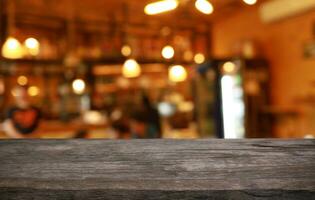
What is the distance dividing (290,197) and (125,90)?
341 inches

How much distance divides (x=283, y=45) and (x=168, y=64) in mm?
2276

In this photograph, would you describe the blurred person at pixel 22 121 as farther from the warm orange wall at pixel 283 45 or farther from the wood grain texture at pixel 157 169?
the warm orange wall at pixel 283 45

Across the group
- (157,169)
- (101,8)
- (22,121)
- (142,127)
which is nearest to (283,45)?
(101,8)

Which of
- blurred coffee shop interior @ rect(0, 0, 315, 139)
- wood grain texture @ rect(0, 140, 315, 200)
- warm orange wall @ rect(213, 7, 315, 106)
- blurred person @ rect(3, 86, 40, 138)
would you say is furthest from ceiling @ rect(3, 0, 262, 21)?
wood grain texture @ rect(0, 140, 315, 200)

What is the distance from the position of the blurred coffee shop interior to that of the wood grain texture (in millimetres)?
4847

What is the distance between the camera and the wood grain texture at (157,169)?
3.32 feet

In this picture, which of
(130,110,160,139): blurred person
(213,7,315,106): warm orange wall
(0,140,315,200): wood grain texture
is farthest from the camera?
(213,7,315,106): warm orange wall

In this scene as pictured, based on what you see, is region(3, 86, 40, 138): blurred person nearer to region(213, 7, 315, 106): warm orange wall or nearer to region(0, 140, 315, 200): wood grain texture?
region(0, 140, 315, 200): wood grain texture

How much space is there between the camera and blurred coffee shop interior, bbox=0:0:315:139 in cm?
675

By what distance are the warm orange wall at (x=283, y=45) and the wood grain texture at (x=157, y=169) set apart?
5905 mm

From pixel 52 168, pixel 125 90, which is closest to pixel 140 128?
pixel 52 168

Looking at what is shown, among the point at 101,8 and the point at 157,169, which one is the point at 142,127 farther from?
the point at 101,8

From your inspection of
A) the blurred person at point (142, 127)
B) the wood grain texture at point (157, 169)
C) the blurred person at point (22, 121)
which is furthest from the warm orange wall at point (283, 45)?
the wood grain texture at point (157, 169)

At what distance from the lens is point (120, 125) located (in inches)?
174
